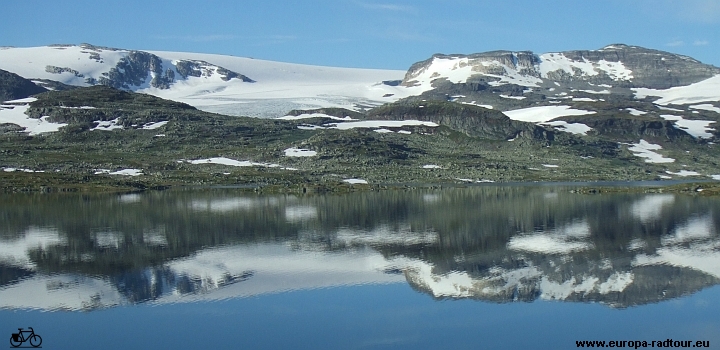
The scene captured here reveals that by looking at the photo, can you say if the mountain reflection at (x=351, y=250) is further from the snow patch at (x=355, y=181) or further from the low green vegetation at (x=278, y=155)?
the snow patch at (x=355, y=181)

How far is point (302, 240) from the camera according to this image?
57156 millimetres

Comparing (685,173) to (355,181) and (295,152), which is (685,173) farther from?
(295,152)

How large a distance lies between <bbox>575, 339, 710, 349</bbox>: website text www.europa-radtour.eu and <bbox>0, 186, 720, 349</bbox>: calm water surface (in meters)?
0.55

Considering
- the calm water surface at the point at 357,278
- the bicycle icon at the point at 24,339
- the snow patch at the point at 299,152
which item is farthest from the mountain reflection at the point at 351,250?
the snow patch at the point at 299,152

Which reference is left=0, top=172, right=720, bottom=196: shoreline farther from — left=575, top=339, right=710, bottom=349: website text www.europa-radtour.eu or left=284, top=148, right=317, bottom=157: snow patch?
left=575, top=339, right=710, bottom=349: website text www.europa-radtour.eu

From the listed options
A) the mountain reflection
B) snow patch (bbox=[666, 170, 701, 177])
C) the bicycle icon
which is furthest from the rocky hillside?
the bicycle icon

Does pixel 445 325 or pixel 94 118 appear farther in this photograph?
pixel 94 118

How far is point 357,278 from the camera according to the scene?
42469 millimetres

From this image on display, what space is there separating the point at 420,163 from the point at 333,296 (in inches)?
4707

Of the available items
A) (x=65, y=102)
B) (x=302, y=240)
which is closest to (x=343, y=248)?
(x=302, y=240)

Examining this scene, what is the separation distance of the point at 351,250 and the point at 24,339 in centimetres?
2519

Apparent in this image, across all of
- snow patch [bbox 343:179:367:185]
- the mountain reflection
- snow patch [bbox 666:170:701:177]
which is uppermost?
the mountain reflection

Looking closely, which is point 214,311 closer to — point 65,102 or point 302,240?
point 302,240

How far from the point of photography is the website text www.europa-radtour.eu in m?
29.3
